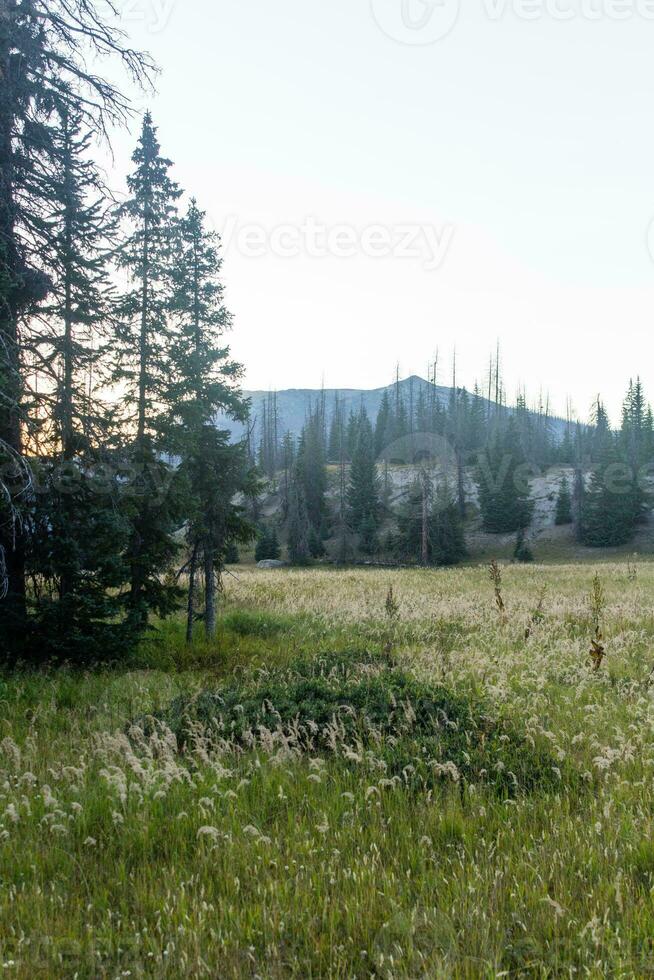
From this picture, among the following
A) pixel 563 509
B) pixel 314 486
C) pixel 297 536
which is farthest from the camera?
pixel 314 486

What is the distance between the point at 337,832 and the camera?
11.6 ft

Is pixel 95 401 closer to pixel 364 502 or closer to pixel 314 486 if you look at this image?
pixel 364 502

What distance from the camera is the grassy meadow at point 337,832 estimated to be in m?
2.60

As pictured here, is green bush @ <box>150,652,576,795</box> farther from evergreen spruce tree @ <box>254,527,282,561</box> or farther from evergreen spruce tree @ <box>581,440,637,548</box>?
evergreen spruce tree @ <box>581,440,637,548</box>

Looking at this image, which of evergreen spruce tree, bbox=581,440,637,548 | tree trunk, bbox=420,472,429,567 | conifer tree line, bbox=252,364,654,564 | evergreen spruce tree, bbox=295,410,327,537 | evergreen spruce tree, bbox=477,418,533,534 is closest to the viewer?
tree trunk, bbox=420,472,429,567

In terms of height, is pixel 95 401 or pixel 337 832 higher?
pixel 95 401

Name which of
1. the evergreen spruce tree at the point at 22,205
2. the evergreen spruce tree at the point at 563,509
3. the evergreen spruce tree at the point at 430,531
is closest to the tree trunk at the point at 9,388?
the evergreen spruce tree at the point at 22,205

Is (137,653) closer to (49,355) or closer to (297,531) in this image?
(49,355)

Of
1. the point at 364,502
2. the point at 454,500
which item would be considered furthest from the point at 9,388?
the point at 454,500

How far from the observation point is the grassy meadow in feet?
8.53

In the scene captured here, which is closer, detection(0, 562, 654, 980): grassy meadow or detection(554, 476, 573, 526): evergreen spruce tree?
detection(0, 562, 654, 980): grassy meadow

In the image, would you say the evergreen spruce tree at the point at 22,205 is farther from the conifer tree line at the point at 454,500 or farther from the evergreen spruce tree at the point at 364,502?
the evergreen spruce tree at the point at 364,502

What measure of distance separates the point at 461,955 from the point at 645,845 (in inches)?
60.3

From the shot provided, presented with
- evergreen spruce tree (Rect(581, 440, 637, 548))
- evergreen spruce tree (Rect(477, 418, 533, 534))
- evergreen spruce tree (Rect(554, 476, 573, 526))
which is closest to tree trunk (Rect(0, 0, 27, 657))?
evergreen spruce tree (Rect(477, 418, 533, 534))
